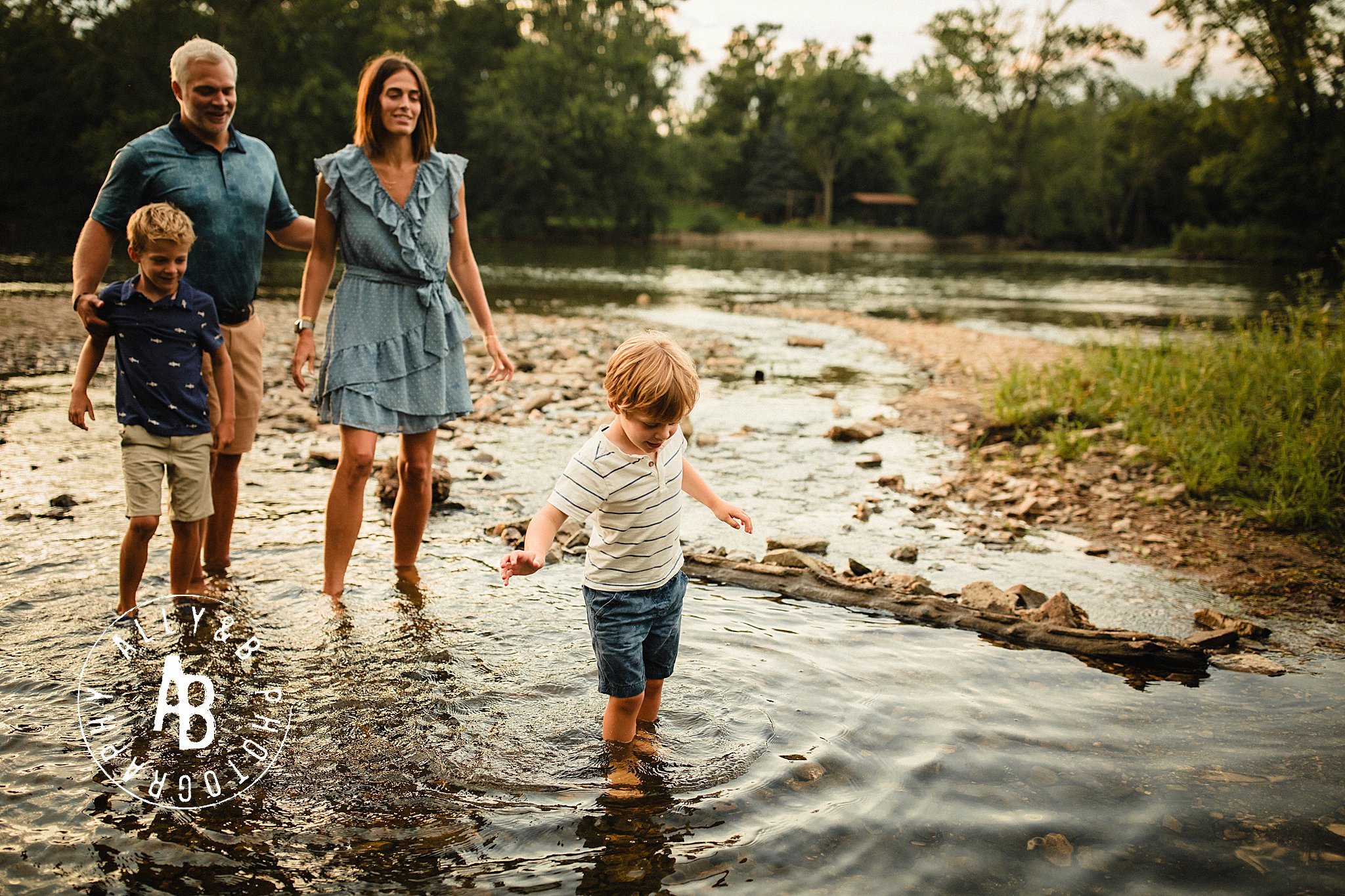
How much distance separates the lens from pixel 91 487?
551 cm

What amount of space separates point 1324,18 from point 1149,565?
4154cm

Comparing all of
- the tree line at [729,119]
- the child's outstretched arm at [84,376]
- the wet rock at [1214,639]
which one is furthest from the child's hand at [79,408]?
the tree line at [729,119]

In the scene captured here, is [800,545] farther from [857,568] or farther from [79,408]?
[79,408]

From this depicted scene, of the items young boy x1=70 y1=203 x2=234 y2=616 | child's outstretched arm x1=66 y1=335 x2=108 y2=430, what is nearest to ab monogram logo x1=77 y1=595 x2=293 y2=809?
young boy x1=70 y1=203 x2=234 y2=616

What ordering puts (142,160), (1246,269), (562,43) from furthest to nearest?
(562,43)
(1246,269)
(142,160)

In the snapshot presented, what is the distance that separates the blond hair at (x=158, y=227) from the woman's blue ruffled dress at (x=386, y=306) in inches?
23.1

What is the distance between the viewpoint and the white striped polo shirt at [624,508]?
2645 millimetres

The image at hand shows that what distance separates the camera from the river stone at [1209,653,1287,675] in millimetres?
3621

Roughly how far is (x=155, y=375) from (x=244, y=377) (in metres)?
0.59

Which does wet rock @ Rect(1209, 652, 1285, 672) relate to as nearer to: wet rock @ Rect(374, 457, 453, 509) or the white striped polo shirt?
the white striped polo shirt

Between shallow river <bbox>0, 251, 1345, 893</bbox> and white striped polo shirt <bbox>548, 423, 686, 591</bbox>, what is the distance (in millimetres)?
606

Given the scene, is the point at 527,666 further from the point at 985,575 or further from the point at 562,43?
the point at 562,43

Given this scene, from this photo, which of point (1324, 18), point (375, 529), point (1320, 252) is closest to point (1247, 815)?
point (375, 529)

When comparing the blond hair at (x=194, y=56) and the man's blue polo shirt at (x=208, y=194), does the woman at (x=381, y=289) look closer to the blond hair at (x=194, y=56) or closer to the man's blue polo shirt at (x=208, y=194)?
the man's blue polo shirt at (x=208, y=194)
